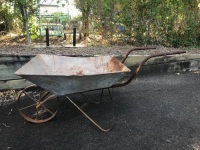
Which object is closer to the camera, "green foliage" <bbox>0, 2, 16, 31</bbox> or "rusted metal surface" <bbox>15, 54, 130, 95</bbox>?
"rusted metal surface" <bbox>15, 54, 130, 95</bbox>

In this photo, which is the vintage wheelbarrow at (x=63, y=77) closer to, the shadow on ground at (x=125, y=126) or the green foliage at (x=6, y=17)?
the shadow on ground at (x=125, y=126)

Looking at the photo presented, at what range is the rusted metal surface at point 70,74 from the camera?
314cm

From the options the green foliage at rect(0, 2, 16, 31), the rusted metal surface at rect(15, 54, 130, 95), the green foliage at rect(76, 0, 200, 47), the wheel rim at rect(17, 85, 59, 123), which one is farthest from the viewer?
the green foliage at rect(0, 2, 16, 31)

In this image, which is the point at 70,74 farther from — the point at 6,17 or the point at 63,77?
the point at 6,17

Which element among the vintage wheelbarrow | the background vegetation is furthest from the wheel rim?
the background vegetation

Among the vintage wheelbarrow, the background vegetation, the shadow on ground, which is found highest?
the background vegetation

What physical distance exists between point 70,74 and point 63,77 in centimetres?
69

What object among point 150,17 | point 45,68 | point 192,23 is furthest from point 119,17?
point 45,68

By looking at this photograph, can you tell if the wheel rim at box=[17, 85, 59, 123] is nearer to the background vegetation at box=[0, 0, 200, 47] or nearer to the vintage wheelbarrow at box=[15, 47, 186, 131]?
the vintage wheelbarrow at box=[15, 47, 186, 131]

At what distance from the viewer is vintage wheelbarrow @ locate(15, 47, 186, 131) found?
318 centimetres

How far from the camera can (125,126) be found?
142 inches

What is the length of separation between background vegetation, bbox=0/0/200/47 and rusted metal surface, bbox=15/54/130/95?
10.0 ft

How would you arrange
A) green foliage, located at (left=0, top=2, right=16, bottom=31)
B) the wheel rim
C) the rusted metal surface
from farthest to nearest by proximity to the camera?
green foliage, located at (left=0, top=2, right=16, bottom=31) → the wheel rim → the rusted metal surface

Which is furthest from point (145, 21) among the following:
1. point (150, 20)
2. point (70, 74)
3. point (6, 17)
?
point (6, 17)
